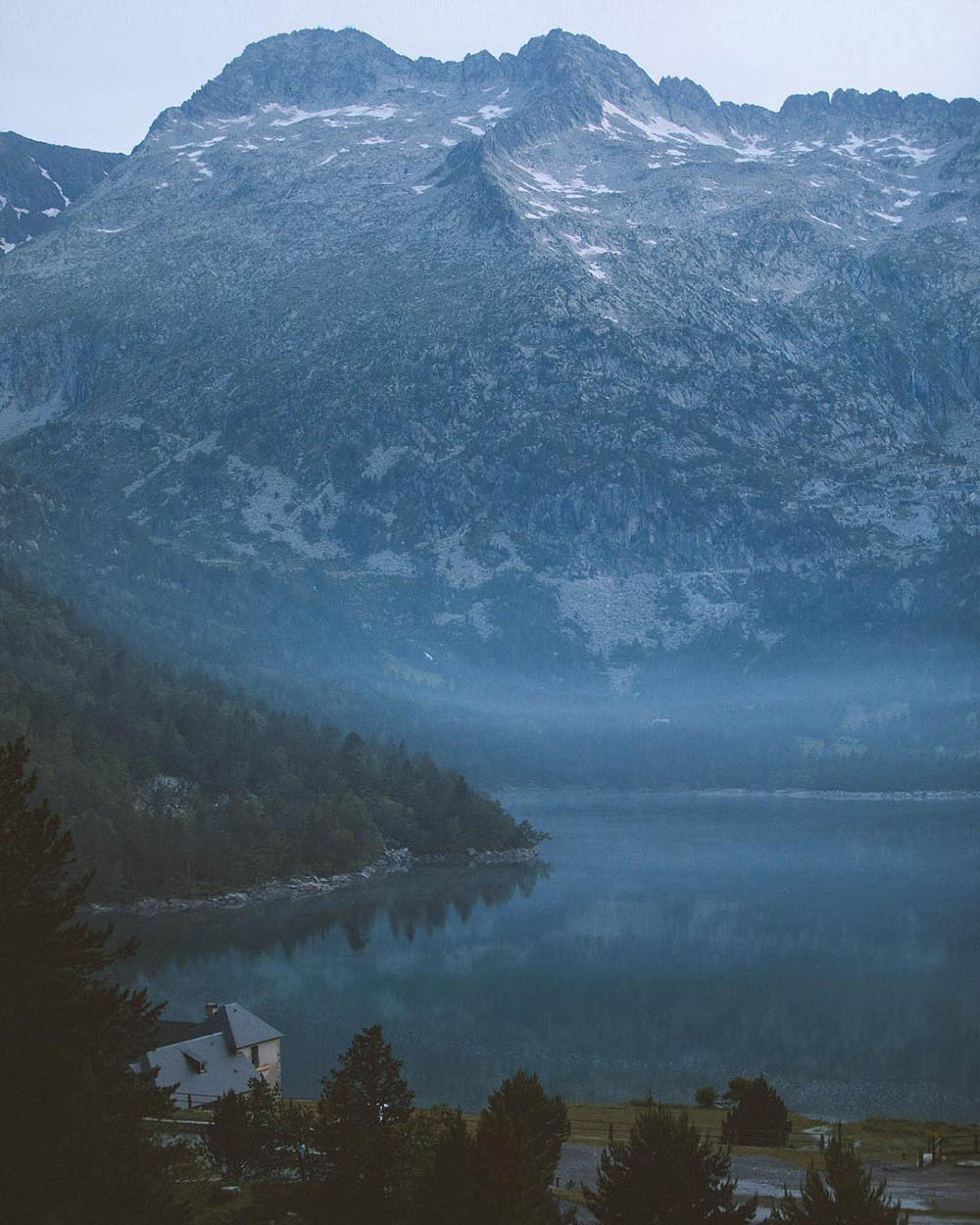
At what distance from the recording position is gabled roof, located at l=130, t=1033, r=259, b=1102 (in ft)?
164

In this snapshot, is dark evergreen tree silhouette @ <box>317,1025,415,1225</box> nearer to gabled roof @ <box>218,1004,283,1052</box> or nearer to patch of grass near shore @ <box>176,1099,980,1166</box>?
patch of grass near shore @ <box>176,1099,980,1166</box>

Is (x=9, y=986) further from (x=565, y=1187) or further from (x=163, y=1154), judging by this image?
(x=565, y=1187)

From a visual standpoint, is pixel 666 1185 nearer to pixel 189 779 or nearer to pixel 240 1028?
pixel 240 1028

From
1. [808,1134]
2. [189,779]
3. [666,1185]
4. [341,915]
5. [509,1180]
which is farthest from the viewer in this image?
[189,779]

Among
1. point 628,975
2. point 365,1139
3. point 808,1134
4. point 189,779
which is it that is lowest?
point 628,975

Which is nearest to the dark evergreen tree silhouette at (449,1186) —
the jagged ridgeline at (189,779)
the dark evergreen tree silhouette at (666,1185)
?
the dark evergreen tree silhouette at (666,1185)

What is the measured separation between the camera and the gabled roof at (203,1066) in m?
50.0

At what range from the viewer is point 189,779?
161625mm

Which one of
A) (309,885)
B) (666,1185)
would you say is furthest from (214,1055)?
(309,885)

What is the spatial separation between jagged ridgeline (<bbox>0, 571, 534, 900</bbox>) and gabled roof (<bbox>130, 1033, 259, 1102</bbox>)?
71.9m

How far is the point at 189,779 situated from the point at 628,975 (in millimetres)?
77542

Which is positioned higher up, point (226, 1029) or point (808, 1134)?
point (226, 1029)

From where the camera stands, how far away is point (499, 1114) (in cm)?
2959

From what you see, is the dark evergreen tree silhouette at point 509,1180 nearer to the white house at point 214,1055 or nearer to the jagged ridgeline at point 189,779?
the white house at point 214,1055
